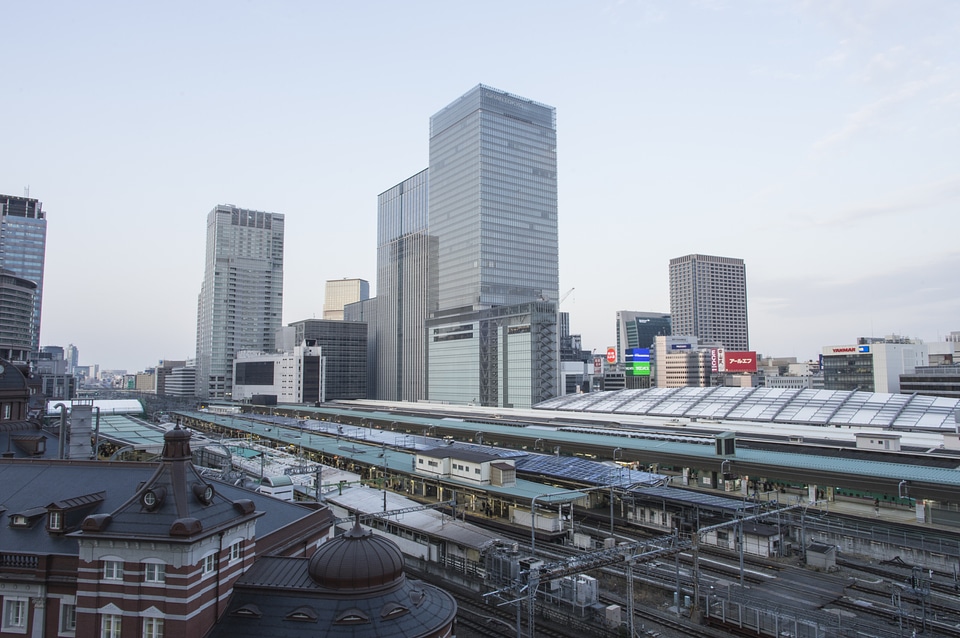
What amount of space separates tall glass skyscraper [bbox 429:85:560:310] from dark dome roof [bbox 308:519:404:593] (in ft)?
495

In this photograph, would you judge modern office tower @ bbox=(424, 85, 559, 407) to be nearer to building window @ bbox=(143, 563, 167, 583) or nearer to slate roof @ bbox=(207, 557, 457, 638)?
slate roof @ bbox=(207, 557, 457, 638)

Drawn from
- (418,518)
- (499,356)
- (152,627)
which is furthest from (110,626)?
(499,356)

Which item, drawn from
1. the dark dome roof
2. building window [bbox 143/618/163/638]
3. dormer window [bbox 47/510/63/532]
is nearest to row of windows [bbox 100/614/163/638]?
building window [bbox 143/618/163/638]

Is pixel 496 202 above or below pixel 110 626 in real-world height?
above

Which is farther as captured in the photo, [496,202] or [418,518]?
[496,202]

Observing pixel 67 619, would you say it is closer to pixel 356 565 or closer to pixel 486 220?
pixel 356 565

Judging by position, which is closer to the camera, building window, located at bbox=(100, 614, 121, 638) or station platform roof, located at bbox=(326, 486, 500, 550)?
building window, located at bbox=(100, 614, 121, 638)

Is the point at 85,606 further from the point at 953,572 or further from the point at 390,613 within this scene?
the point at 953,572

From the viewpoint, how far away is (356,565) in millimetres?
24797

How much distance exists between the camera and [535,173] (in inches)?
7382

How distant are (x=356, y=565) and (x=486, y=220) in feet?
521

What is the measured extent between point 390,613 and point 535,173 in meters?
175

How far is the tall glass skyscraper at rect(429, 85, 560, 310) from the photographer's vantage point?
586ft

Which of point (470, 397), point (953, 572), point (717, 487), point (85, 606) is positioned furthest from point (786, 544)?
point (470, 397)
